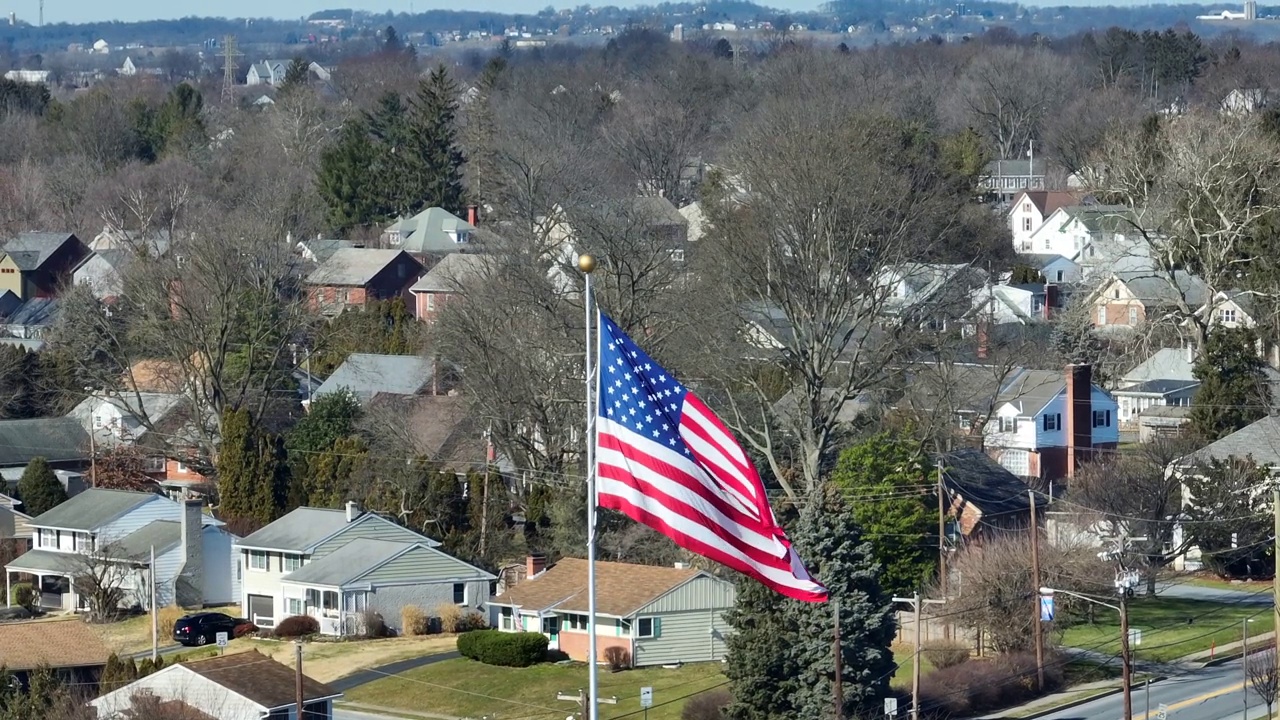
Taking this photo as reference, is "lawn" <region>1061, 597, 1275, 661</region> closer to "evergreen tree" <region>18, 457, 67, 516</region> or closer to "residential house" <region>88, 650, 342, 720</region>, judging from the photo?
"residential house" <region>88, 650, 342, 720</region>

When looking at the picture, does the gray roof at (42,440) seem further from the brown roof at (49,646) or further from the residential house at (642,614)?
the residential house at (642,614)

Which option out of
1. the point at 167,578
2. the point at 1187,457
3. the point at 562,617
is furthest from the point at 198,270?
the point at 1187,457

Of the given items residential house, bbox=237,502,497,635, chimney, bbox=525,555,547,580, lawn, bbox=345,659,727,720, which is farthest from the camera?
chimney, bbox=525,555,547,580

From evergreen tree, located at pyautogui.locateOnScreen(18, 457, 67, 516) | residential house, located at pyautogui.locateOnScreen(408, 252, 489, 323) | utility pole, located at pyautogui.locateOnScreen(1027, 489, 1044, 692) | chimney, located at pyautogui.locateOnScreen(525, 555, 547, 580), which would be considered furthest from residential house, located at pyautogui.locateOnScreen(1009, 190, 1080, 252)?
utility pole, located at pyautogui.locateOnScreen(1027, 489, 1044, 692)

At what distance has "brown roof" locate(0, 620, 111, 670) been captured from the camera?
43.6m

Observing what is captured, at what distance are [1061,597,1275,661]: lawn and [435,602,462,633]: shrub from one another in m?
14.3

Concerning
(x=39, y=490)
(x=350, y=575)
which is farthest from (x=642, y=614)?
(x=39, y=490)

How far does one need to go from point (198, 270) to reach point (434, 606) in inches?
816

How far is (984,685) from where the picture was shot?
43594 mm

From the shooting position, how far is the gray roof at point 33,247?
107000 millimetres

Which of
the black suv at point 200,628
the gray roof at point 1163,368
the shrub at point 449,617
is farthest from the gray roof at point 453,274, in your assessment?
the gray roof at point 1163,368

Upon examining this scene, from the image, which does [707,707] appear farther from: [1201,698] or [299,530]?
[299,530]

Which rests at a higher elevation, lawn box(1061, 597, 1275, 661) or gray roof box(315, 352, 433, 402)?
gray roof box(315, 352, 433, 402)

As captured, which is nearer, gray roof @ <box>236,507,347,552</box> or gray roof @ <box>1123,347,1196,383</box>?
gray roof @ <box>236,507,347,552</box>
